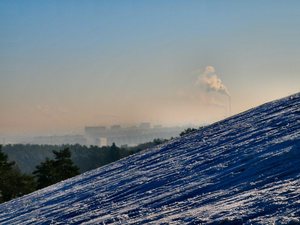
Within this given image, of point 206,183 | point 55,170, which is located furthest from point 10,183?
point 206,183

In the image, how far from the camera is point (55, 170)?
2201 inches

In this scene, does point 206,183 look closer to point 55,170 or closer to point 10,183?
point 55,170

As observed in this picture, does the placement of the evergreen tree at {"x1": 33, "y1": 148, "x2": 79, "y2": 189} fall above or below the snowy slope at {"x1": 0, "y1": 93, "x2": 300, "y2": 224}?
above

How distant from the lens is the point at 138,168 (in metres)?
11.8

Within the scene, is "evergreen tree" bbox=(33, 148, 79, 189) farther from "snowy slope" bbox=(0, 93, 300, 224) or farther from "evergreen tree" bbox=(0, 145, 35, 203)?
"snowy slope" bbox=(0, 93, 300, 224)

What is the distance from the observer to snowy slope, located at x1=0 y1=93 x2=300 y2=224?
19.5 ft

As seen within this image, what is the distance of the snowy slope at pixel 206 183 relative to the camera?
5953 mm

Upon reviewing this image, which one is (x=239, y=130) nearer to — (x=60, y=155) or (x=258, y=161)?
(x=258, y=161)

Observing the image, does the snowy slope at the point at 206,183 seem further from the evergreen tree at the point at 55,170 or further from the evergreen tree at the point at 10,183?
the evergreen tree at the point at 10,183

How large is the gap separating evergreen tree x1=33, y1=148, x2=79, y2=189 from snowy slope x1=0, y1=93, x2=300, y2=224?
42.1 meters

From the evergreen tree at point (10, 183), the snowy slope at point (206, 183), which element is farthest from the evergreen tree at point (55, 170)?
the snowy slope at point (206, 183)

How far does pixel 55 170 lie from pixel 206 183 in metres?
49.8

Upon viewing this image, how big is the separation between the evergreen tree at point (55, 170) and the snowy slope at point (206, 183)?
1659 inches

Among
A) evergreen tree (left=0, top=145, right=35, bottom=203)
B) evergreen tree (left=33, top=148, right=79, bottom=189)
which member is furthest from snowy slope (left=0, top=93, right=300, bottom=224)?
evergreen tree (left=0, top=145, right=35, bottom=203)
